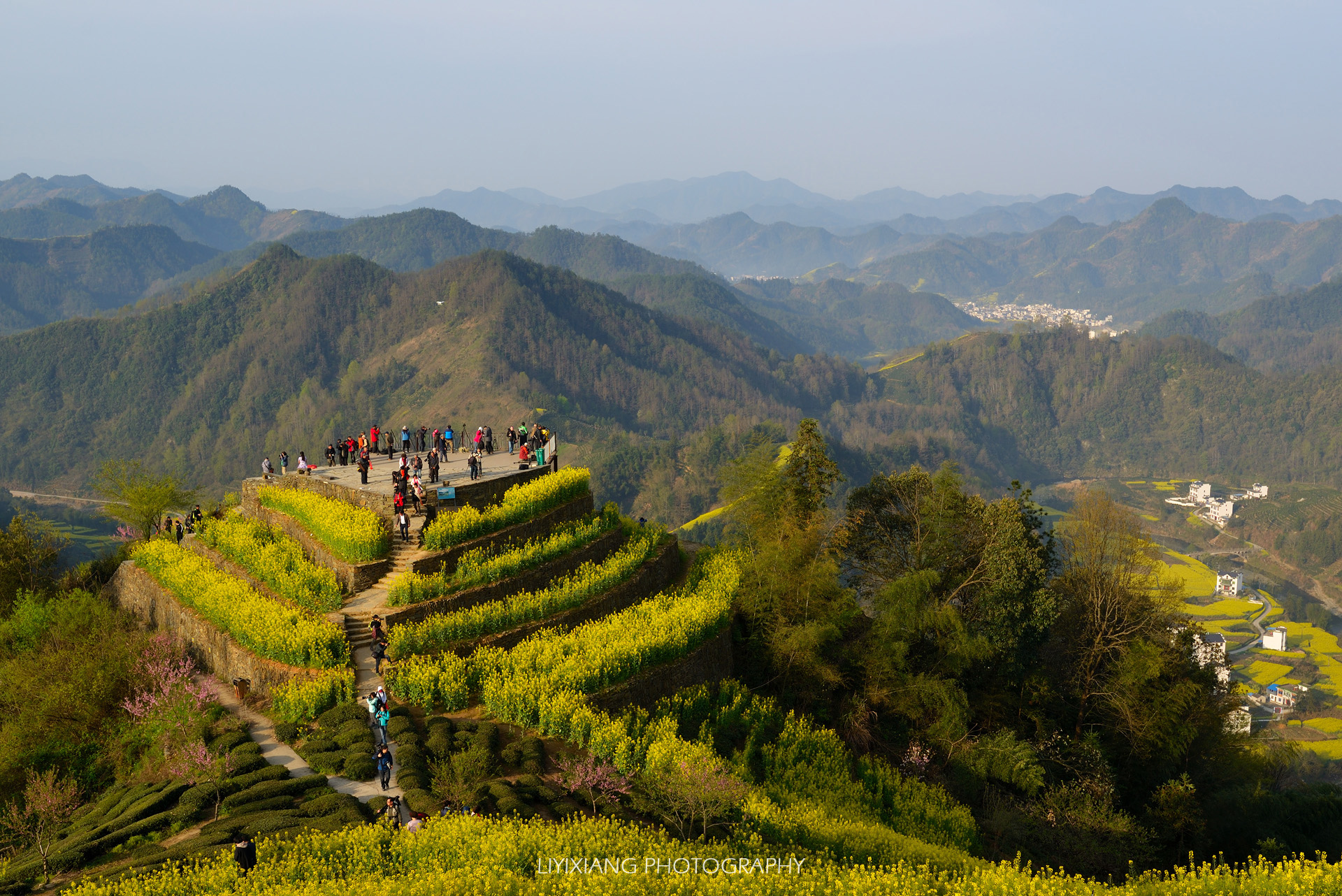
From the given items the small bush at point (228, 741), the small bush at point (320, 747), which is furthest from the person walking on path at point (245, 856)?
the small bush at point (228, 741)

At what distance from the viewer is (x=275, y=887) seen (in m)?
16.8

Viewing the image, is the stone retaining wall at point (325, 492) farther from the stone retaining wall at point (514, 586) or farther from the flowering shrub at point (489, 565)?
the stone retaining wall at point (514, 586)

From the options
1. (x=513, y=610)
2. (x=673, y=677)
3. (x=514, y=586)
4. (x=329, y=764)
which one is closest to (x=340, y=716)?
(x=329, y=764)

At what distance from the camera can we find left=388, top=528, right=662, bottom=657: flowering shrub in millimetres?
28734

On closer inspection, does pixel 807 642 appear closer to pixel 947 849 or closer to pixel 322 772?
pixel 947 849

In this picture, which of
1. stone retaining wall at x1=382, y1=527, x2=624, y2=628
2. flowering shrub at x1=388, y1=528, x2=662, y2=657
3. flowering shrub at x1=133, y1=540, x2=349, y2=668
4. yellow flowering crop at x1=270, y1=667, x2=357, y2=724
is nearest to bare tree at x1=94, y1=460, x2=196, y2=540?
flowering shrub at x1=133, y1=540, x2=349, y2=668

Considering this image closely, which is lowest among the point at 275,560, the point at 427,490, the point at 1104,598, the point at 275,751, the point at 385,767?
the point at 275,751

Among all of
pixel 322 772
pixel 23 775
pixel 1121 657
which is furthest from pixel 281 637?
pixel 1121 657

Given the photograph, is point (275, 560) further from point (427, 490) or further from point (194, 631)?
A: point (427, 490)

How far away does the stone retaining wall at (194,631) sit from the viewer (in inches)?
1120

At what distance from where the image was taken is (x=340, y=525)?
33.6 meters

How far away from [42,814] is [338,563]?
39.6 feet

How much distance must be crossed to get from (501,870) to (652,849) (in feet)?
12.7

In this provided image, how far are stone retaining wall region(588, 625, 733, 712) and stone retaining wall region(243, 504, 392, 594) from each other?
33.5ft
